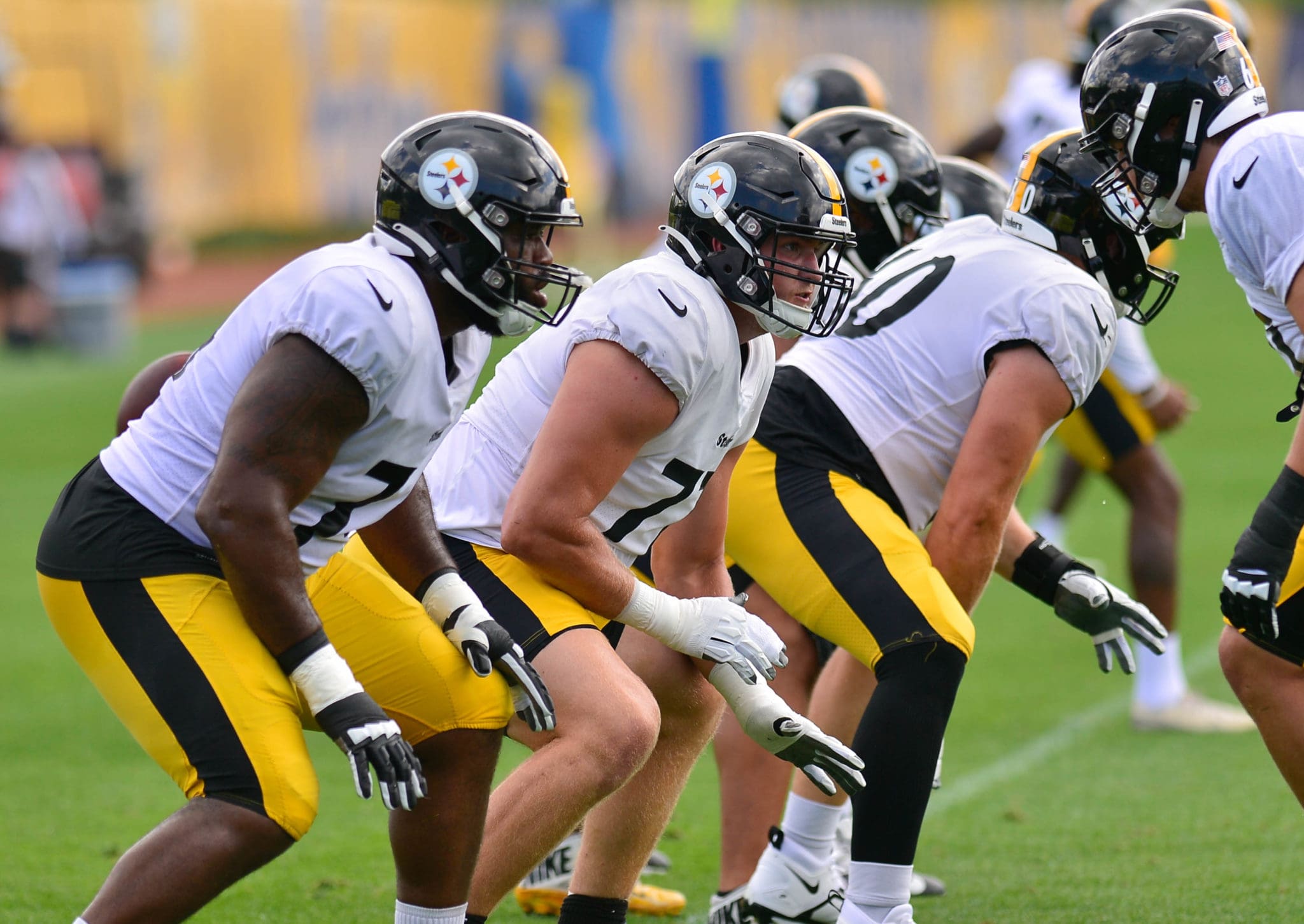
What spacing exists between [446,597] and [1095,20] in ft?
15.0

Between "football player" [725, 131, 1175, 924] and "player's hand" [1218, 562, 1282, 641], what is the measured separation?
20.5 inches

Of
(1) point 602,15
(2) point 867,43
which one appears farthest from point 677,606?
(2) point 867,43

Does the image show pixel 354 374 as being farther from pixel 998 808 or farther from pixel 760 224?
pixel 998 808

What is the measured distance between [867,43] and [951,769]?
95.9 ft

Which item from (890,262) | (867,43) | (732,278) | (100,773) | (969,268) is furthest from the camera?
(867,43)

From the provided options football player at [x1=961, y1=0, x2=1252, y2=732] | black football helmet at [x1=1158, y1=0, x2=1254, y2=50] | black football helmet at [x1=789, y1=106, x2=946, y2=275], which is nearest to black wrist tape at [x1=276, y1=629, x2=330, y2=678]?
black football helmet at [x1=789, y1=106, x2=946, y2=275]

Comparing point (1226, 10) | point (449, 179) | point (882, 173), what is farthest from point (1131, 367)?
point (449, 179)

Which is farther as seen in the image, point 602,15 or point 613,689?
point 602,15

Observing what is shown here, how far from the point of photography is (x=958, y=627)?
3639 mm

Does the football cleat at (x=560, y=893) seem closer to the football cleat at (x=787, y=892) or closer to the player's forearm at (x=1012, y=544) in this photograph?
the football cleat at (x=787, y=892)

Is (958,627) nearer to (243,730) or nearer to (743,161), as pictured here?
(743,161)

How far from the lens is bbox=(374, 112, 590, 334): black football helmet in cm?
317

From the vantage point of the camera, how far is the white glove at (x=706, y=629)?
11.1 ft

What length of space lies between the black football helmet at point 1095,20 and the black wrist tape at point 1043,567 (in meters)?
2.92
